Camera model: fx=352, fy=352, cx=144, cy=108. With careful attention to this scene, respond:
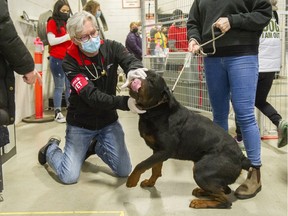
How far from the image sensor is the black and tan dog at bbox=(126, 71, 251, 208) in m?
2.00

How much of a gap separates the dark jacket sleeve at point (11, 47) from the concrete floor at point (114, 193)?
2.93 ft

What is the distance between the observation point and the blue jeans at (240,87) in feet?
7.02

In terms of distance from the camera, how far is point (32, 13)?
206 inches

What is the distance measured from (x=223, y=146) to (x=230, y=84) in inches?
15.9

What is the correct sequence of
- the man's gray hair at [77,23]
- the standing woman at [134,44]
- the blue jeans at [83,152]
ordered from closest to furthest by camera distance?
1. the man's gray hair at [77,23]
2. the blue jeans at [83,152]
3. the standing woman at [134,44]

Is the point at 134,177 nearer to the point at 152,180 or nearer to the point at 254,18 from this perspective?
the point at 152,180

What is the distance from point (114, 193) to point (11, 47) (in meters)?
1.19

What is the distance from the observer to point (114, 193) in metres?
2.34

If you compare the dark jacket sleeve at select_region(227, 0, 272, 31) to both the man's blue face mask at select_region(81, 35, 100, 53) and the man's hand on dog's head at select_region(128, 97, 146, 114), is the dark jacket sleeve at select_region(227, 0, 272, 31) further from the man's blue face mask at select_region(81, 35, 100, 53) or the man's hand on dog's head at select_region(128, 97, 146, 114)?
the man's blue face mask at select_region(81, 35, 100, 53)

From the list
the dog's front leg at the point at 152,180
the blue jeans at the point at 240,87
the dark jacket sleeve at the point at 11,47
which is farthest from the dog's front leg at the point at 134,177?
the dark jacket sleeve at the point at 11,47

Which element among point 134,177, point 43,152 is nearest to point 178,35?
point 43,152

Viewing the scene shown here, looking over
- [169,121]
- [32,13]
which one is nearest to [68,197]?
[169,121]

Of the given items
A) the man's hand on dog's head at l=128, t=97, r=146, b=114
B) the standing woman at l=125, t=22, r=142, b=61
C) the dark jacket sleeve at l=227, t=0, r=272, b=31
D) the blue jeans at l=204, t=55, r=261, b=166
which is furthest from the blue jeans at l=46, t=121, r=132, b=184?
the standing woman at l=125, t=22, r=142, b=61

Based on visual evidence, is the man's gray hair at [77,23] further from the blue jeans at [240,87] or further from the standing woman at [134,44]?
the standing woman at [134,44]
